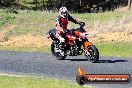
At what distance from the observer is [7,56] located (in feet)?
62.7

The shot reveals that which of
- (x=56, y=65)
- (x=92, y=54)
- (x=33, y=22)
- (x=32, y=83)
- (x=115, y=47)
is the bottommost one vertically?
(x=33, y=22)

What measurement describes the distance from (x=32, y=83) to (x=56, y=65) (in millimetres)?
4253

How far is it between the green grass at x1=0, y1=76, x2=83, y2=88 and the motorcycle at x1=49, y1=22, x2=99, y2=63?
382cm

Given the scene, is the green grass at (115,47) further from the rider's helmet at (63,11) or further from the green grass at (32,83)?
the green grass at (32,83)

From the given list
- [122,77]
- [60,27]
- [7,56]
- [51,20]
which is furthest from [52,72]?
[51,20]

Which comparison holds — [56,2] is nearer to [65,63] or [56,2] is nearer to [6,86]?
[65,63]

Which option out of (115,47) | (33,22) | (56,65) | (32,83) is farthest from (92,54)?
(33,22)

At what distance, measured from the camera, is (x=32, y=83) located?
40.7 feet

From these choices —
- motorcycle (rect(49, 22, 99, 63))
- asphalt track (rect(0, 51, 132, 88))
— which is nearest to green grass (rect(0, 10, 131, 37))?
motorcycle (rect(49, 22, 99, 63))

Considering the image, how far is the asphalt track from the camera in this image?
1502 centimetres

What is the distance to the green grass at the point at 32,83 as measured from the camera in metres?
12.0

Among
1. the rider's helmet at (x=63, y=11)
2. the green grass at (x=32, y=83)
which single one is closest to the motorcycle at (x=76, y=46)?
the rider's helmet at (x=63, y=11)

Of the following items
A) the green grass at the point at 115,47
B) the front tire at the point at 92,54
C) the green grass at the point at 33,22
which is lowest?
the green grass at the point at 33,22

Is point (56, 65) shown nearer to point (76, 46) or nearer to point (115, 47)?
point (76, 46)
